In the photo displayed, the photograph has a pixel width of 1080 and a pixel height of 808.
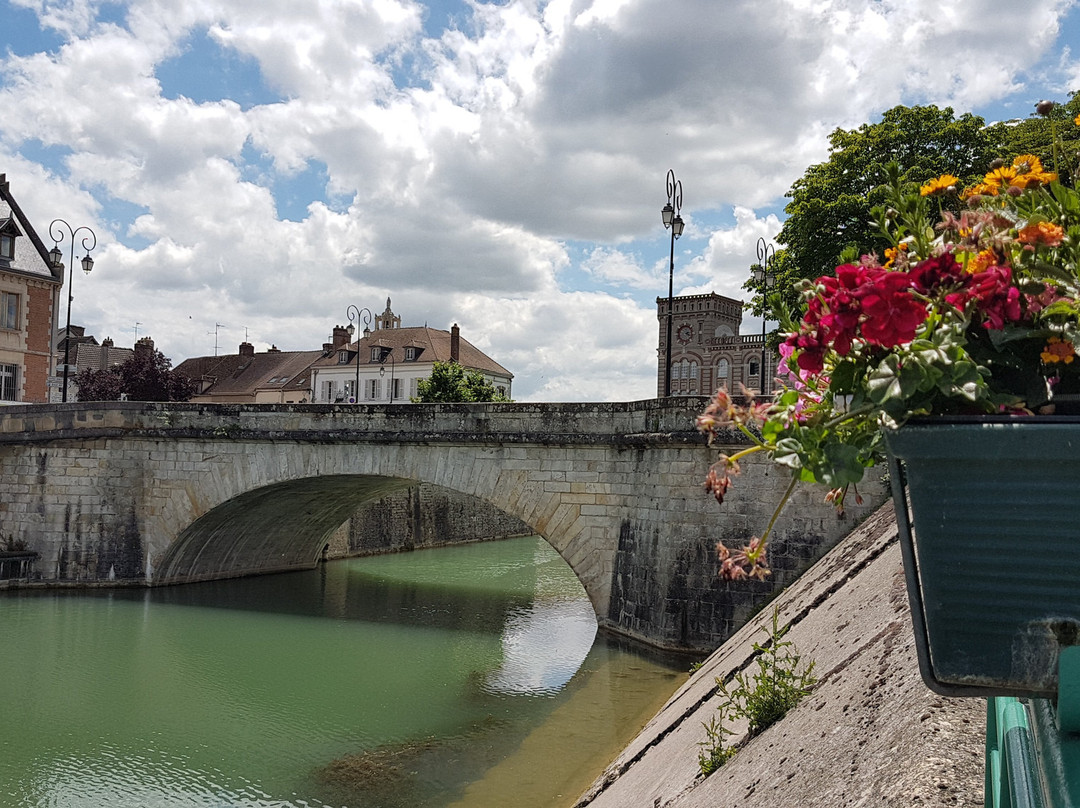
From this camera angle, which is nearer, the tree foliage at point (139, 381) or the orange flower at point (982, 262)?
the orange flower at point (982, 262)

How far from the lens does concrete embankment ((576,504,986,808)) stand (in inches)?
105

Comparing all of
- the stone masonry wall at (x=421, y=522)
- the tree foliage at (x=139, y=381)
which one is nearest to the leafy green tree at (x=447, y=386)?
the stone masonry wall at (x=421, y=522)

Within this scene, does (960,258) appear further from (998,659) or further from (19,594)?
(19,594)

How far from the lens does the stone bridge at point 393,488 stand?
540 inches

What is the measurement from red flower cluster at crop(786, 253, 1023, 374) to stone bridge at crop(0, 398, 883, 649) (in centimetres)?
1191

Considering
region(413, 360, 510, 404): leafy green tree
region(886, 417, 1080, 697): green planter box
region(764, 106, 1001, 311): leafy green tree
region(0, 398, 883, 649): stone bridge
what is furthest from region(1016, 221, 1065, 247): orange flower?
region(413, 360, 510, 404): leafy green tree

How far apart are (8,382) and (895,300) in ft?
110

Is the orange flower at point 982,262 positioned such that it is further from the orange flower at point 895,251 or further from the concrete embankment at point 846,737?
the concrete embankment at point 846,737

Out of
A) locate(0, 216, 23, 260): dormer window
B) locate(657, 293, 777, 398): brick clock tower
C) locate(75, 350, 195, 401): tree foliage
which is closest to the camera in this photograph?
locate(0, 216, 23, 260): dormer window

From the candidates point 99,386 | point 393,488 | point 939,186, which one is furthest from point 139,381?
point 939,186

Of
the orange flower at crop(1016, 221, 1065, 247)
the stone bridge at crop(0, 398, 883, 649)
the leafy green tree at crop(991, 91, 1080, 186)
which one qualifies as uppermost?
the leafy green tree at crop(991, 91, 1080, 186)

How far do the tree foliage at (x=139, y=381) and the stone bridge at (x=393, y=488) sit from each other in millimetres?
24549

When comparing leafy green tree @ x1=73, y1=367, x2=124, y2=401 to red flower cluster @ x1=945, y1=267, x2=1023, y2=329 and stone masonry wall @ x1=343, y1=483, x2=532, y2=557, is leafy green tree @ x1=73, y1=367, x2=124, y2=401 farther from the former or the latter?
red flower cluster @ x1=945, y1=267, x2=1023, y2=329

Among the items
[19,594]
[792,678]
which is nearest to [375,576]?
[19,594]
